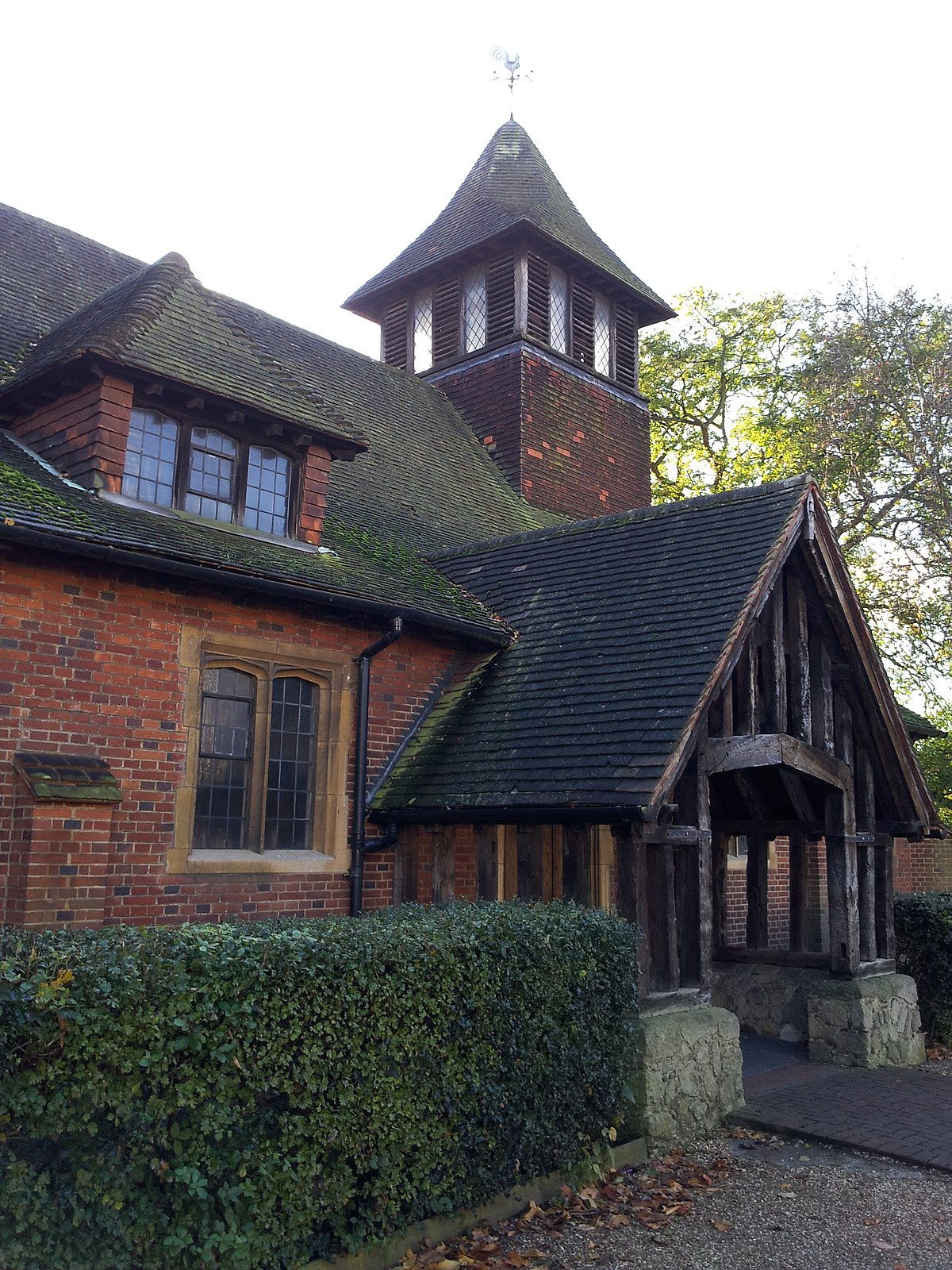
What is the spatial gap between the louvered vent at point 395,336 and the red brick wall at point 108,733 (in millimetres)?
12209

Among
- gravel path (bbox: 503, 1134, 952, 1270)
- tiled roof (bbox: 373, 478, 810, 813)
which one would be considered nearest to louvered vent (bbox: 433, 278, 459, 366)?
tiled roof (bbox: 373, 478, 810, 813)

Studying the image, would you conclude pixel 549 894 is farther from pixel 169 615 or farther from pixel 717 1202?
pixel 169 615

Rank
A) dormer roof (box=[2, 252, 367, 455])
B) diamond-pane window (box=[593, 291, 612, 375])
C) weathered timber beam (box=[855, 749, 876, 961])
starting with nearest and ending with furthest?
1. dormer roof (box=[2, 252, 367, 455])
2. weathered timber beam (box=[855, 749, 876, 961])
3. diamond-pane window (box=[593, 291, 612, 375])

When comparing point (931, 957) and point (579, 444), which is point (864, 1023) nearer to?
point (931, 957)

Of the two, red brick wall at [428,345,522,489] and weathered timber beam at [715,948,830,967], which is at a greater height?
red brick wall at [428,345,522,489]

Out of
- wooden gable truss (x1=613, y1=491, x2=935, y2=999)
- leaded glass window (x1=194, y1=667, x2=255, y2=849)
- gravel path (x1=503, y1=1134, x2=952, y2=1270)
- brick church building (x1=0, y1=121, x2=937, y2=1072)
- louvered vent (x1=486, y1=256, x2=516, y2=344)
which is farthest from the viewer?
louvered vent (x1=486, y1=256, x2=516, y2=344)

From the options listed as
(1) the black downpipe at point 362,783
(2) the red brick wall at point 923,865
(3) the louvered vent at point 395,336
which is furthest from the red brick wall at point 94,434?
(2) the red brick wall at point 923,865

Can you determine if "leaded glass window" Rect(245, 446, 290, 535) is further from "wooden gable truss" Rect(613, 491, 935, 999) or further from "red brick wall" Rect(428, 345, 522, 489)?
"red brick wall" Rect(428, 345, 522, 489)

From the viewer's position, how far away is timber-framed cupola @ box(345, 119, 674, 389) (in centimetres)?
1917

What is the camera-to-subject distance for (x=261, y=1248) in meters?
4.82

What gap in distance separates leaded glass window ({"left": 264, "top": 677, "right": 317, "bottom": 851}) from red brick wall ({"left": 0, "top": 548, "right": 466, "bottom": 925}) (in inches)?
16.5

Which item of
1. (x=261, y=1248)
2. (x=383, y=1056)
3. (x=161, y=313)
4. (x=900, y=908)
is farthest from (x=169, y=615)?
(x=900, y=908)

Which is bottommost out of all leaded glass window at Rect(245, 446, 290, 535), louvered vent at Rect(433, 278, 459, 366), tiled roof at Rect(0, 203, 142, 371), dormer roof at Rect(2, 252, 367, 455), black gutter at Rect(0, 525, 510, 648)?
black gutter at Rect(0, 525, 510, 648)

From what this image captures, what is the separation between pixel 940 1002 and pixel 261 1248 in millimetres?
8887
